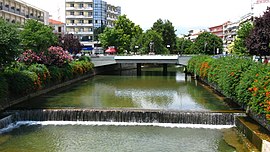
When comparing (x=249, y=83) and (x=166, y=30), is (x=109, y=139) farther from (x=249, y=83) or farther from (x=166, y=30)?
(x=166, y=30)

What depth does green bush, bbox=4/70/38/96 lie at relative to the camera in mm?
23562

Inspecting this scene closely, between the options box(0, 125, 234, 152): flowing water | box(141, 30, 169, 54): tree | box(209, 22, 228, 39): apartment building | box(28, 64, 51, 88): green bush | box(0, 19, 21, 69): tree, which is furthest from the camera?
box(209, 22, 228, 39): apartment building

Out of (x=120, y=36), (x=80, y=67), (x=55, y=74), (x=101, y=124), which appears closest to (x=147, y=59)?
(x=80, y=67)

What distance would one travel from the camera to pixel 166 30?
8044cm

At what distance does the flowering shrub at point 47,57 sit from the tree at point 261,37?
2057 centimetres

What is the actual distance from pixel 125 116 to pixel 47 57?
1544 centimetres

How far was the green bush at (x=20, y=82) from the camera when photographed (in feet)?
77.3

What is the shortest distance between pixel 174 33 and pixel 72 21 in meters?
26.3

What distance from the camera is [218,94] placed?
2905 cm

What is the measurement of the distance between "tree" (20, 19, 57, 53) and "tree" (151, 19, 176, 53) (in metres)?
49.7

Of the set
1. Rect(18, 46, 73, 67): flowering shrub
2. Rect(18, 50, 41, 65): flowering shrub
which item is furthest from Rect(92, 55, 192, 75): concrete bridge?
Rect(18, 50, 41, 65): flowering shrub

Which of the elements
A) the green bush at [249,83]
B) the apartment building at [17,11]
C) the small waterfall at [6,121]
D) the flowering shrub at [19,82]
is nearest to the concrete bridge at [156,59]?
the apartment building at [17,11]

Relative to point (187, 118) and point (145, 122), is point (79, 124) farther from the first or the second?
point (187, 118)

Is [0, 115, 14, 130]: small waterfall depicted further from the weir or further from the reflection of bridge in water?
the reflection of bridge in water
